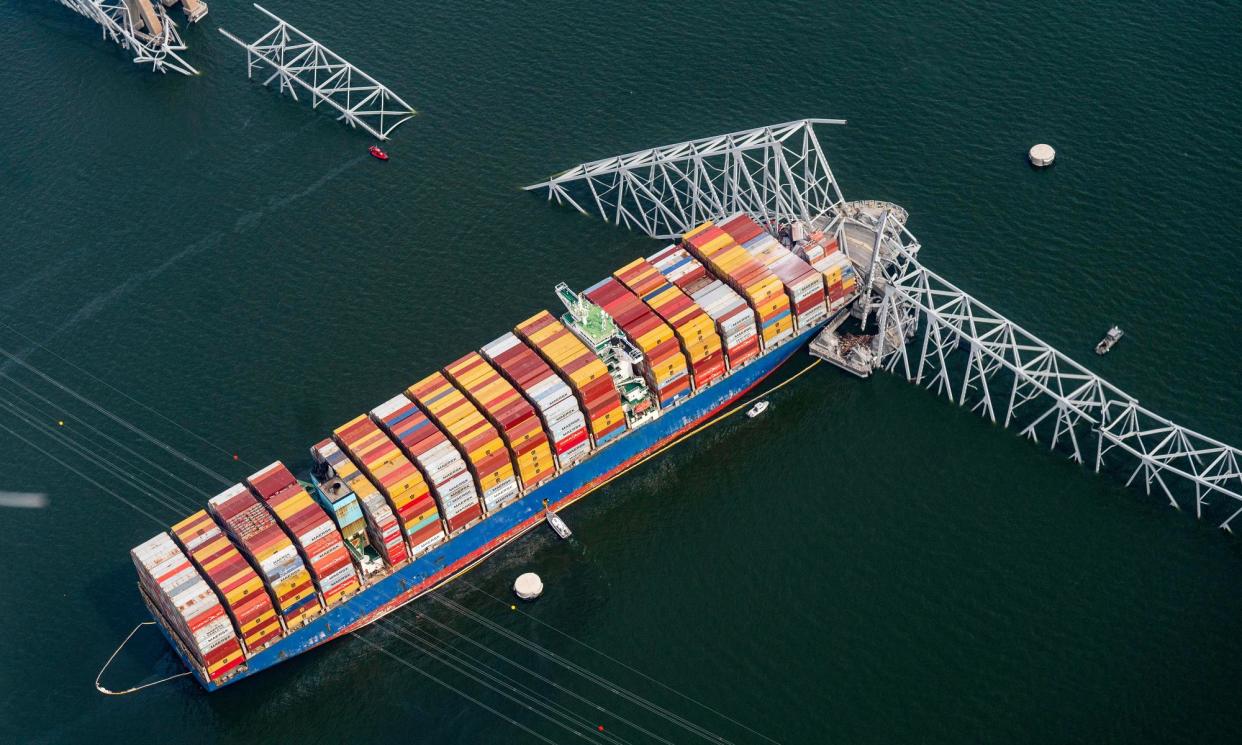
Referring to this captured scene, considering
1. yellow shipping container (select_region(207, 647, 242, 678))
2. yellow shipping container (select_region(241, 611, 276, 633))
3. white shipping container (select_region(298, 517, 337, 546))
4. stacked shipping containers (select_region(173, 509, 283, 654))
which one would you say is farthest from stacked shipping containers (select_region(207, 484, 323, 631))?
yellow shipping container (select_region(207, 647, 242, 678))

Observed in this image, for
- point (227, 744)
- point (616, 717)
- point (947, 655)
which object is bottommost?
point (227, 744)

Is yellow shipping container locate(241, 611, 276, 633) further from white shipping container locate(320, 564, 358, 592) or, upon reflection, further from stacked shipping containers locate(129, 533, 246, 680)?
white shipping container locate(320, 564, 358, 592)

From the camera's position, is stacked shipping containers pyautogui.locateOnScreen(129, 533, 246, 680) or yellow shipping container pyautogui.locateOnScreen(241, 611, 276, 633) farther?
yellow shipping container pyautogui.locateOnScreen(241, 611, 276, 633)

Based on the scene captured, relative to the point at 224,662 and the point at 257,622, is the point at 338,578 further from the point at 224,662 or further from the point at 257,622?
the point at 224,662

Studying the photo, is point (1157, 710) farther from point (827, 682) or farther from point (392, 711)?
point (392, 711)

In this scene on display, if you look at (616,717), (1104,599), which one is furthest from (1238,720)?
(616,717)

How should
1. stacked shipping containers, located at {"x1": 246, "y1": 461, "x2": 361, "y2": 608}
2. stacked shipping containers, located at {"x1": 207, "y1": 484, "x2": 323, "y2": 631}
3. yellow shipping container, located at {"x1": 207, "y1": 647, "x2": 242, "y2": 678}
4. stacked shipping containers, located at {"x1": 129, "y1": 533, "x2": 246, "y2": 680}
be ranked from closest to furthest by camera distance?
stacked shipping containers, located at {"x1": 129, "y1": 533, "x2": 246, "y2": 680}
yellow shipping container, located at {"x1": 207, "y1": 647, "x2": 242, "y2": 678}
stacked shipping containers, located at {"x1": 207, "y1": 484, "x2": 323, "y2": 631}
stacked shipping containers, located at {"x1": 246, "y1": 461, "x2": 361, "y2": 608}
